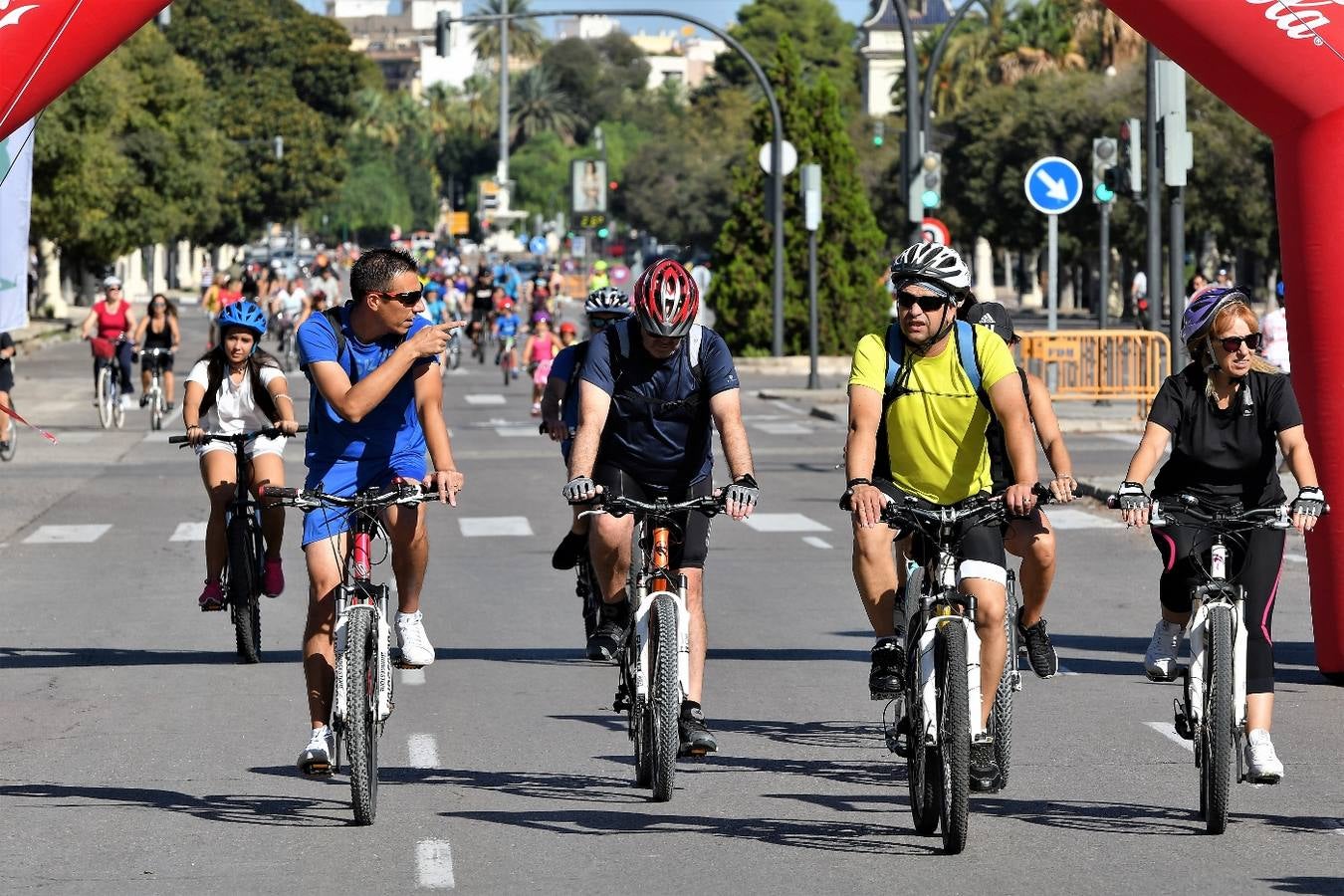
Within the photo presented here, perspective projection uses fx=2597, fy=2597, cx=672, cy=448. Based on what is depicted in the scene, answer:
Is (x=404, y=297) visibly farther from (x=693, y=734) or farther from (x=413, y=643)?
(x=693, y=734)

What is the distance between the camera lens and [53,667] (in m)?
11.6

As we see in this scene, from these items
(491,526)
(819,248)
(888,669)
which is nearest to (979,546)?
(888,669)

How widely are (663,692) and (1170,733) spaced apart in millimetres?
2552

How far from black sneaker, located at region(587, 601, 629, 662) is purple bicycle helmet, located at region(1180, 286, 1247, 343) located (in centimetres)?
250

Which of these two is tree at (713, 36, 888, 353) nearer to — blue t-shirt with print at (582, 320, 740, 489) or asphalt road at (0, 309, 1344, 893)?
asphalt road at (0, 309, 1344, 893)

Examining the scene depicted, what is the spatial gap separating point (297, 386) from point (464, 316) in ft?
57.7

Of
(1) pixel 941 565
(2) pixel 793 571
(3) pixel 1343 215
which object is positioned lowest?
(2) pixel 793 571

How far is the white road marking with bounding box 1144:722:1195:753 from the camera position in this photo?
935 cm

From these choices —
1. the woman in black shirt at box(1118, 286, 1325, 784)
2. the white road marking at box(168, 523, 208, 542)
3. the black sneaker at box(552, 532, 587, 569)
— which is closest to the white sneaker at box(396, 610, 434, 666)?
the woman in black shirt at box(1118, 286, 1325, 784)

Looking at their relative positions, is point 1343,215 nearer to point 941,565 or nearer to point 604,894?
point 941,565

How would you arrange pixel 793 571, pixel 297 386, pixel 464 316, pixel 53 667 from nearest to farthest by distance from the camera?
pixel 53 667
pixel 793 571
pixel 297 386
pixel 464 316

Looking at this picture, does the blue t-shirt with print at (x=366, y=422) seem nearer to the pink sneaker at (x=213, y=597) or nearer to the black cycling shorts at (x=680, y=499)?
the black cycling shorts at (x=680, y=499)

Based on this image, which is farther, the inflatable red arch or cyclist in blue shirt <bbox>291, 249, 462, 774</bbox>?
the inflatable red arch

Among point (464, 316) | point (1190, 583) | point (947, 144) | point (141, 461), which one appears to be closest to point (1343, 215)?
→ point (1190, 583)
